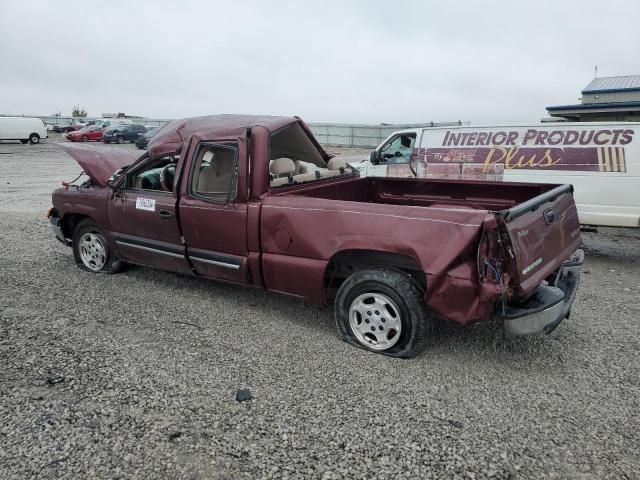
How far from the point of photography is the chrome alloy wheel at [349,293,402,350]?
3.64 m

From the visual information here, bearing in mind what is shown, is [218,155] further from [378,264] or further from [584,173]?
[584,173]

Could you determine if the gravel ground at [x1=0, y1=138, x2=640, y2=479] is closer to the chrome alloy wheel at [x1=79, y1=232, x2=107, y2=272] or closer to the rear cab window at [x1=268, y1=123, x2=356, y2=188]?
the chrome alloy wheel at [x1=79, y1=232, x2=107, y2=272]

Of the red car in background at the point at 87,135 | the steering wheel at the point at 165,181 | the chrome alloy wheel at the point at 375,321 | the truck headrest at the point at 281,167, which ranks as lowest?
the chrome alloy wheel at the point at 375,321

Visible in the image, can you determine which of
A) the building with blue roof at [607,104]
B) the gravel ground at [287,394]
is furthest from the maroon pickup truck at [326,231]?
the building with blue roof at [607,104]

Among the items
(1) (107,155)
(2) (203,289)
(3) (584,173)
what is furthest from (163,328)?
(3) (584,173)

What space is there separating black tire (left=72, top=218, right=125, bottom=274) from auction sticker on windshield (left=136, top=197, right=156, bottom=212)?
0.92 meters

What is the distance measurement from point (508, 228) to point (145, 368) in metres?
2.77

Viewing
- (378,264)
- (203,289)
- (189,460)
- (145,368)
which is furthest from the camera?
(203,289)

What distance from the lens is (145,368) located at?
139 inches

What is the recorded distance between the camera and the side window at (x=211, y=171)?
459 centimetres

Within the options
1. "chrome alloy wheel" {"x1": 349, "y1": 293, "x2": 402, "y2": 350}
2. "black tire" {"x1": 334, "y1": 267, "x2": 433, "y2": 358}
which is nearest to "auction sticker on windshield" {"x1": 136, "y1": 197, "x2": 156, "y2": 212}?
"black tire" {"x1": 334, "y1": 267, "x2": 433, "y2": 358}

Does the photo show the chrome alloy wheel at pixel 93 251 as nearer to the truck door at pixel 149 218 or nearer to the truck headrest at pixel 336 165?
the truck door at pixel 149 218

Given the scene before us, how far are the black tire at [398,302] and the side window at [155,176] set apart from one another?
2345 millimetres

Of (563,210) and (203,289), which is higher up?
(563,210)
